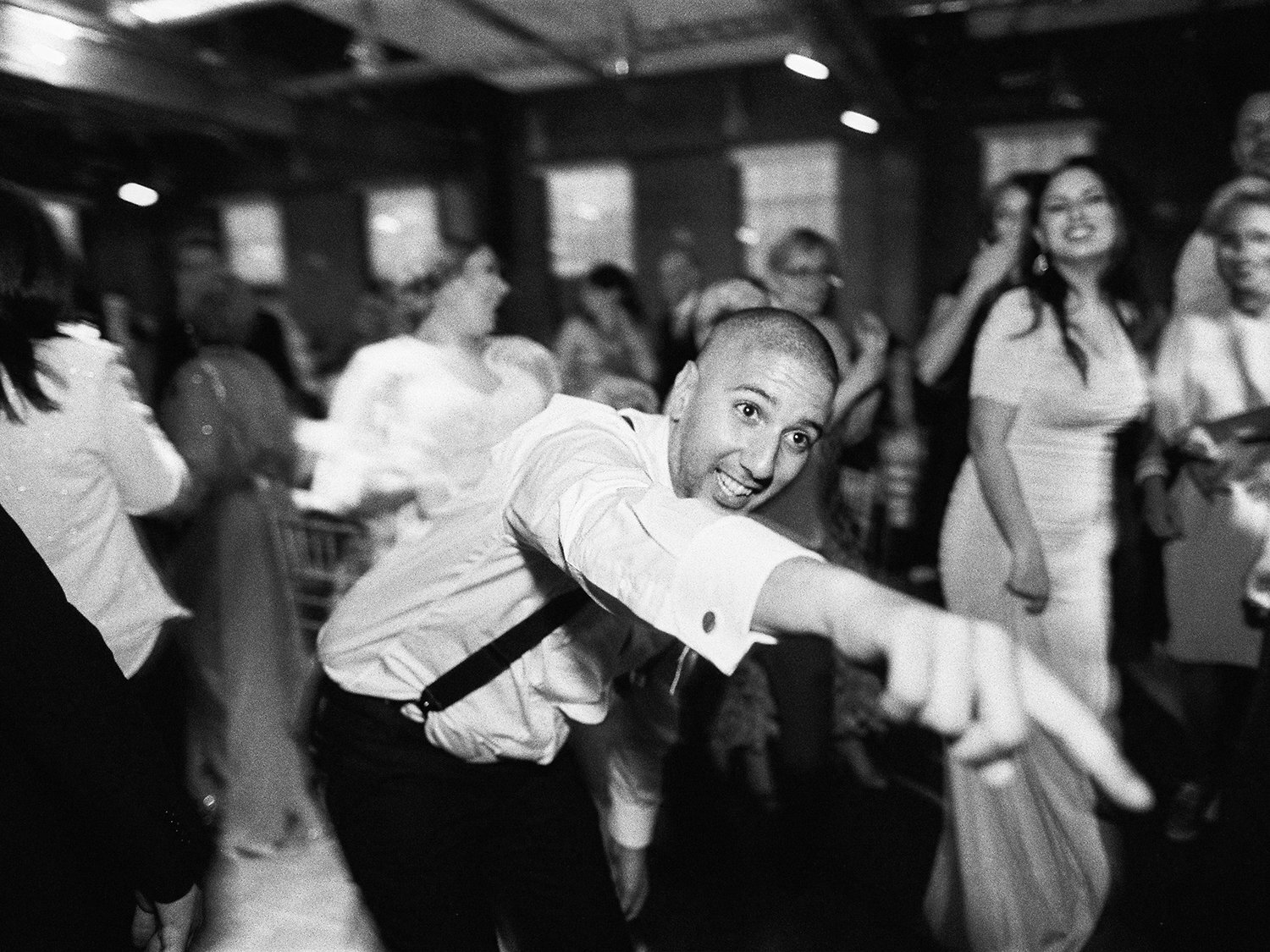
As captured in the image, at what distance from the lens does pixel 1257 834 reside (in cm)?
208

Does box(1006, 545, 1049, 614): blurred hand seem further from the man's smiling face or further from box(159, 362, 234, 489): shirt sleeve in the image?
box(159, 362, 234, 489): shirt sleeve

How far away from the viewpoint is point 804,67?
774 centimetres

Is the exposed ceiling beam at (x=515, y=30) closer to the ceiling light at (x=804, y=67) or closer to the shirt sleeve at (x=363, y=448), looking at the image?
the ceiling light at (x=804, y=67)

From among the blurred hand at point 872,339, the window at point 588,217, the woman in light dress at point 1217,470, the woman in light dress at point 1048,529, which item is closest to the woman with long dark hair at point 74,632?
the woman in light dress at point 1048,529

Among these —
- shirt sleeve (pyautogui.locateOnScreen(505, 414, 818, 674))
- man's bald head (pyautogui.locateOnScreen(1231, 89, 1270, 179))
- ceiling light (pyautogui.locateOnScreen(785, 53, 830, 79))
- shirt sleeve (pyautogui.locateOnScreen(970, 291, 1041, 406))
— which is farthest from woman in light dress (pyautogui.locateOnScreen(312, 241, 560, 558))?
ceiling light (pyautogui.locateOnScreen(785, 53, 830, 79))

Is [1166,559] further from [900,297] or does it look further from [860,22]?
[900,297]

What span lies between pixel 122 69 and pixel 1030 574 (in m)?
5.18

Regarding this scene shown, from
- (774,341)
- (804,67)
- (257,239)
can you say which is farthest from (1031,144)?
(774,341)

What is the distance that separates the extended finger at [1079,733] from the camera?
0.61 metres

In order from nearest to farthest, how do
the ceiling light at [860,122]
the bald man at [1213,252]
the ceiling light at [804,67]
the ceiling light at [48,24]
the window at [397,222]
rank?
the bald man at [1213,252]
the ceiling light at [48,24]
the ceiling light at [804,67]
the ceiling light at [860,122]
the window at [397,222]

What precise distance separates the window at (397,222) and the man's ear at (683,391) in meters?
8.78

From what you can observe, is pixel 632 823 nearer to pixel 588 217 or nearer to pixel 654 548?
pixel 654 548

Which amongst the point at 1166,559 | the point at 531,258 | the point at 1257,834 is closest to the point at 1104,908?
the point at 1257,834

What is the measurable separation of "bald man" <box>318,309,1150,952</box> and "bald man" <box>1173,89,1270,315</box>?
5.95 ft
